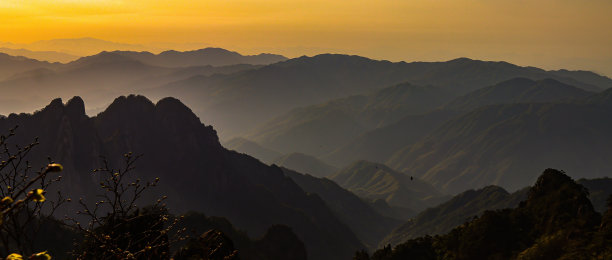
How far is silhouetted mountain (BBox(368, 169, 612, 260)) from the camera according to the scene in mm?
80562

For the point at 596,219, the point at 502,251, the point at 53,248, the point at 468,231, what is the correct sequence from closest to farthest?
the point at 596,219, the point at 502,251, the point at 468,231, the point at 53,248

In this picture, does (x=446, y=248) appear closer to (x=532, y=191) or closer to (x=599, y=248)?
(x=532, y=191)

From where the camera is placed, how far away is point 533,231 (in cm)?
9788

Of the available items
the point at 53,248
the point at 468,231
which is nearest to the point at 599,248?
the point at 468,231

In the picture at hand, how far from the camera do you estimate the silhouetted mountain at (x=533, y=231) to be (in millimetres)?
80562

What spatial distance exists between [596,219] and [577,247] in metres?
11.6

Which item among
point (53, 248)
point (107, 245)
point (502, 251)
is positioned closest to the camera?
point (107, 245)

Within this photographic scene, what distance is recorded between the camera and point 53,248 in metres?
158

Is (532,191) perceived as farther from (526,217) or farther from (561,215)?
(561,215)

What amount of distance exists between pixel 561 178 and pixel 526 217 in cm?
1220

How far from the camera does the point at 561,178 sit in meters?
109

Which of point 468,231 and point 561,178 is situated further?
point 561,178

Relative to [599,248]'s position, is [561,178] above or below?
above

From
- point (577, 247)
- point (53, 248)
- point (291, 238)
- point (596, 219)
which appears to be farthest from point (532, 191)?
point (53, 248)
